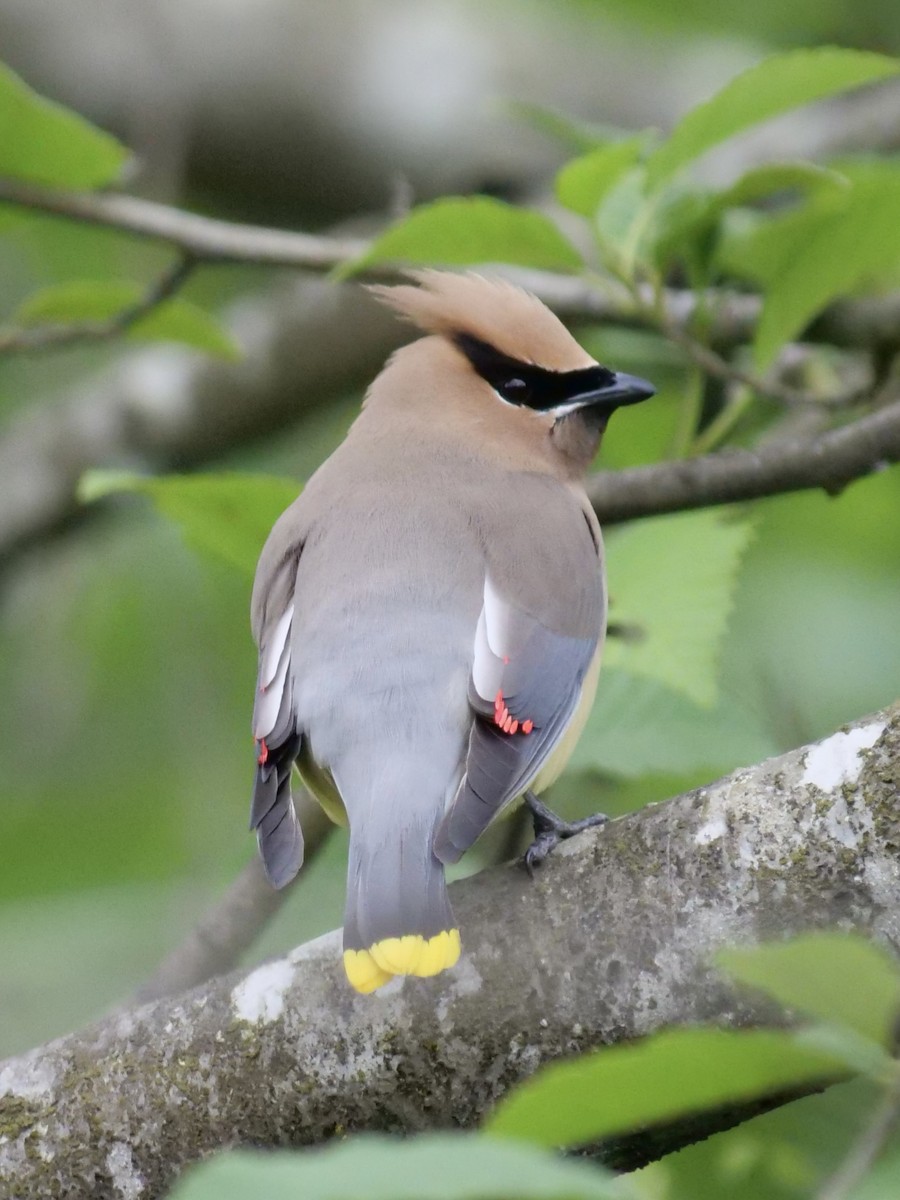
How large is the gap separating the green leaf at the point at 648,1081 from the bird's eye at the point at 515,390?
9.04ft

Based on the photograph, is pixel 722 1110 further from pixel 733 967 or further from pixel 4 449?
pixel 4 449

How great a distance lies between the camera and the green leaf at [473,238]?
10.9ft

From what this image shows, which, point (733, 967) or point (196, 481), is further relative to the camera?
point (196, 481)

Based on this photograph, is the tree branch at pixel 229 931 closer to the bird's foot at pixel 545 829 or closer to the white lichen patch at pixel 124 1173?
the bird's foot at pixel 545 829

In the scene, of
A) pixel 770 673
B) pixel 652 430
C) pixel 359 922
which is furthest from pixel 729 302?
pixel 359 922

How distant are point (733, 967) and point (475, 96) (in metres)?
5.47

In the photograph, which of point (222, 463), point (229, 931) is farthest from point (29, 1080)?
point (222, 463)

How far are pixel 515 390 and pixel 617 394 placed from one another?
0.27 meters

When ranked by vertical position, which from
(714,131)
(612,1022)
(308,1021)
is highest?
(714,131)

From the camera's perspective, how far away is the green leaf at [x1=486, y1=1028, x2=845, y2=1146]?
1.26 m

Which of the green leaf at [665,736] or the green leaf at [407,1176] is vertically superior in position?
the green leaf at [407,1176]

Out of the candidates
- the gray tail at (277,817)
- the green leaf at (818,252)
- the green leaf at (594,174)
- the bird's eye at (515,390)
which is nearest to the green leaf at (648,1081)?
the gray tail at (277,817)

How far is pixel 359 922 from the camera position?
2502mm

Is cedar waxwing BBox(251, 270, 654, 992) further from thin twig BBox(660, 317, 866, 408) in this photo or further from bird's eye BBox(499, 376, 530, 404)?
thin twig BBox(660, 317, 866, 408)
